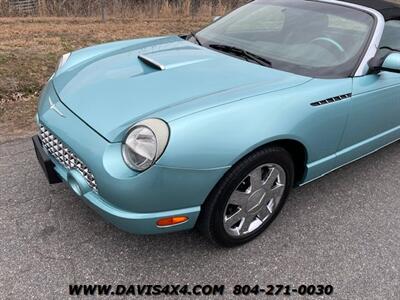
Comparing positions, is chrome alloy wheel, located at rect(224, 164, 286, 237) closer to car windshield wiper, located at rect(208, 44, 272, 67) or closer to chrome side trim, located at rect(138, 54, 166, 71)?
car windshield wiper, located at rect(208, 44, 272, 67)

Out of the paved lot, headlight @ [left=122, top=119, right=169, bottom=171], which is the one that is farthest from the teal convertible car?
the paved lot

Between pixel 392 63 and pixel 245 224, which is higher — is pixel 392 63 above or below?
above

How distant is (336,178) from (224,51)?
1.37 meters

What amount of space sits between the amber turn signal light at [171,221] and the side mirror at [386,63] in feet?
5.48

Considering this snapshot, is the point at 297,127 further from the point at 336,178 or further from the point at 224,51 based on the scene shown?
the point at 336,178

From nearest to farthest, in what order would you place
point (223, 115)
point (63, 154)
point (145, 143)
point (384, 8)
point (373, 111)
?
point (145, 143) < point (223, 115) < point (63, 154) < point (373, 111) < point (384, 8)

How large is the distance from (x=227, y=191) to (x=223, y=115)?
405 millimetres

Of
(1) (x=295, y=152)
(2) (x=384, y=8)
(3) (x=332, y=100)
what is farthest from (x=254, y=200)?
(2) (x=384, y=8)

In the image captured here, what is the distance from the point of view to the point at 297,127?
2.27m

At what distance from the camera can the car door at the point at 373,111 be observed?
263cm

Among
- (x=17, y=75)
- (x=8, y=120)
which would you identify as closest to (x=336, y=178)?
(x=8, y=120)

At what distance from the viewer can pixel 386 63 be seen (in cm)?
262

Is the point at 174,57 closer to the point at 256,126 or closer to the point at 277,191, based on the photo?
the point at 256,126

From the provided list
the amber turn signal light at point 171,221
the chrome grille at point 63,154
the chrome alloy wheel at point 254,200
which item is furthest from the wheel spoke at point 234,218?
the chrome grille at point 63,154
